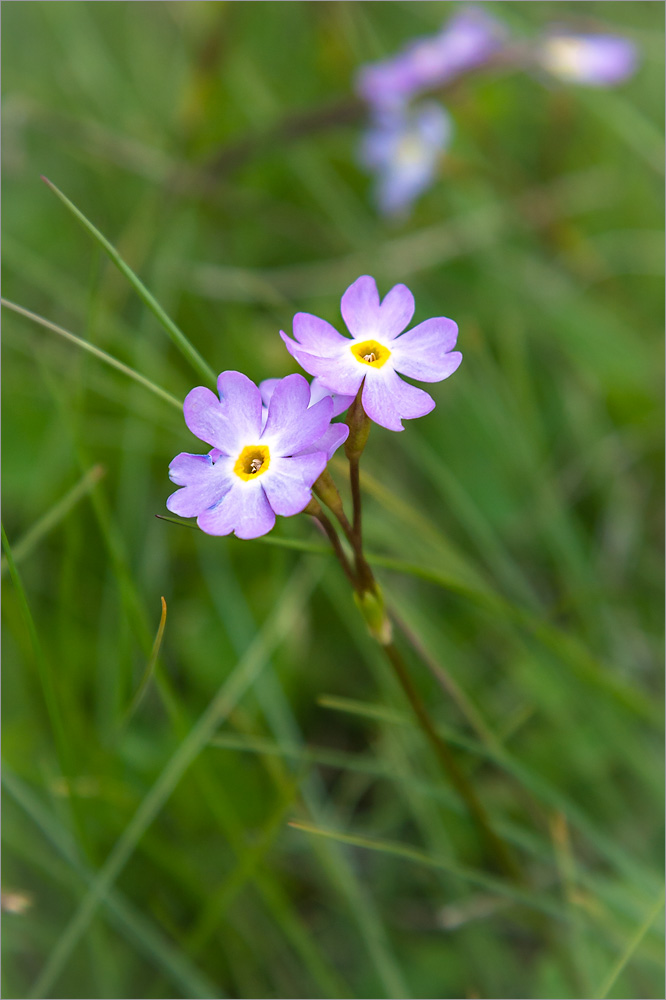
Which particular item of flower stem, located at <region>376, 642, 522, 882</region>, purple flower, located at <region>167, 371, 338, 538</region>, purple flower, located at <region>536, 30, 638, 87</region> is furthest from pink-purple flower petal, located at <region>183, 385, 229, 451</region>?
purple flower, located at <region>536, 30, 638, 87</region>

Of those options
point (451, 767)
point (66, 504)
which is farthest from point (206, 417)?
point (451, 767)

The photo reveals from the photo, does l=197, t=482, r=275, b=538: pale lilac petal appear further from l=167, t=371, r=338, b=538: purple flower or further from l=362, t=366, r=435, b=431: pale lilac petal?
l=362, t=366, r=435, b=431: pale lilac petal

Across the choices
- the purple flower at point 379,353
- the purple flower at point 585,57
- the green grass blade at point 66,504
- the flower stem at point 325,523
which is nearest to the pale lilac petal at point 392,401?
the purple flower at point 379,353

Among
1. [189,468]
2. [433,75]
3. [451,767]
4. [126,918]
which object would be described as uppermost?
[433,75]

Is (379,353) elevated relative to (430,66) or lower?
lower

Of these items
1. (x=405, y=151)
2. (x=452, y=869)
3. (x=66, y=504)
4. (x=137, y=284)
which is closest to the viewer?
(x=137, y=284)

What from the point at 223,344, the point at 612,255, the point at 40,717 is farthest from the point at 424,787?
the point at 612,255

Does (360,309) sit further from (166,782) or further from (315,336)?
(166,782)
